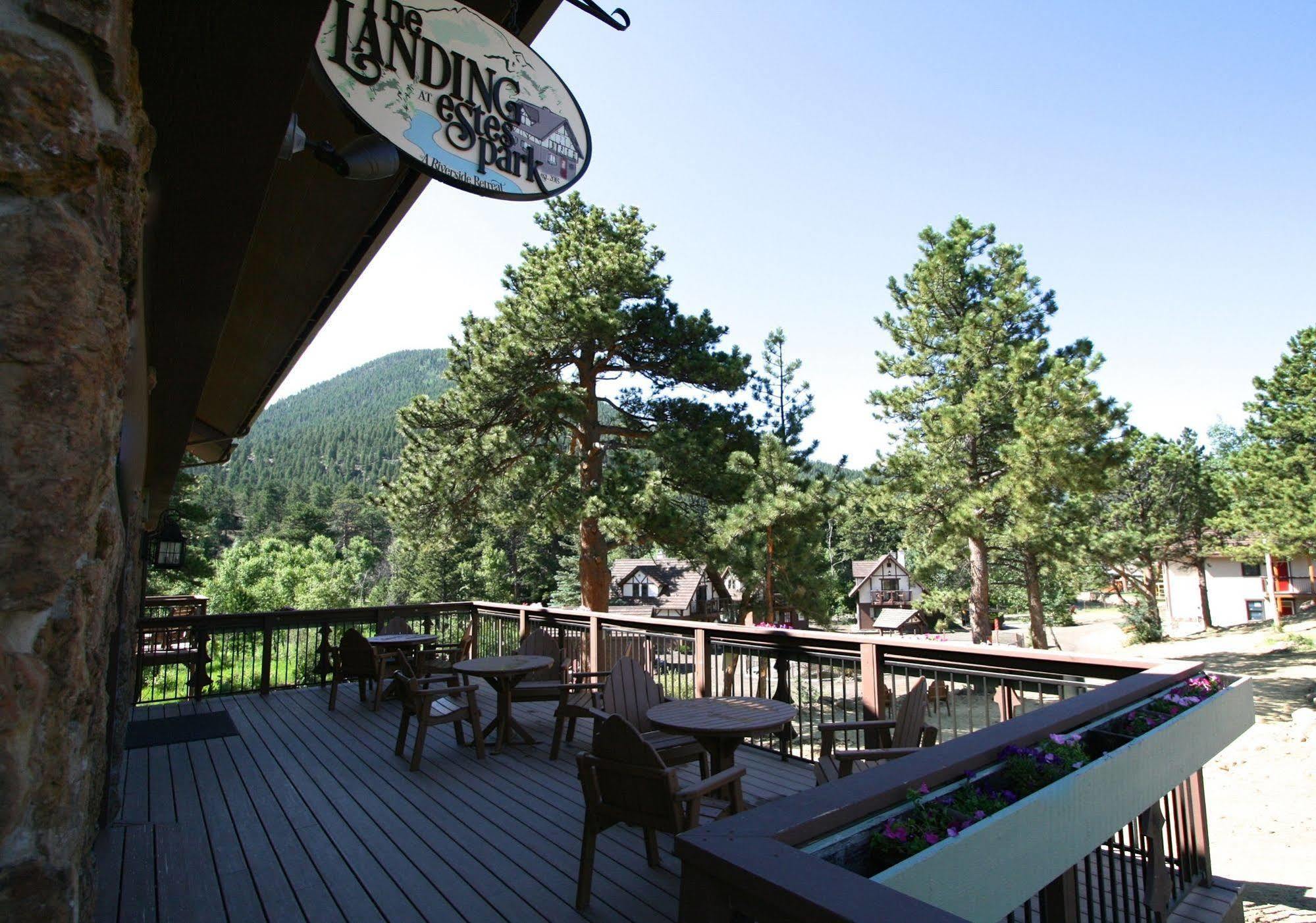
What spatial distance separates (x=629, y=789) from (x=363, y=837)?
5.95ft

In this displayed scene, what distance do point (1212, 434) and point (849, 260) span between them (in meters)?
50.7

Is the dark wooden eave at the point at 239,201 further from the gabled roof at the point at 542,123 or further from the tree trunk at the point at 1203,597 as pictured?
the tree trunk at the point at 1203,597

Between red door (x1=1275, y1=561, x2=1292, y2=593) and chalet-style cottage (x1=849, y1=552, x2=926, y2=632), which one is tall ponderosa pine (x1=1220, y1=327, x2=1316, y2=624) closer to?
red door (x1=1275, y1=561, x2=1292, y2=593)

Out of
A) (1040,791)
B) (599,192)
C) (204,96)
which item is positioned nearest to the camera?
(204,96)

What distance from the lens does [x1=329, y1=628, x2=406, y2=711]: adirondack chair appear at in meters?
6.82

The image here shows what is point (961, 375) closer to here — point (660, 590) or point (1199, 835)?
point (1199, 835)

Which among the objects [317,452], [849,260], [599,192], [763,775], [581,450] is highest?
[317,452]

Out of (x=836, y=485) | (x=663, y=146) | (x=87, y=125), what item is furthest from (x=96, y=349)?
(x=836, y=485)

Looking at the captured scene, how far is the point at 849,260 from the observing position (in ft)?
45.5

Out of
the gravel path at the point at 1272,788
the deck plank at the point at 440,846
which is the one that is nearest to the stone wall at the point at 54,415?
the deck plank at the point at 440,846

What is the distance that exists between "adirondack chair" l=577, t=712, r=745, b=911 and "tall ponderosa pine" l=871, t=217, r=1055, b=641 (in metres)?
13.6

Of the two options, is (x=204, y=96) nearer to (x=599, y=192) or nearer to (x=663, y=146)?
(x=663, y=146)

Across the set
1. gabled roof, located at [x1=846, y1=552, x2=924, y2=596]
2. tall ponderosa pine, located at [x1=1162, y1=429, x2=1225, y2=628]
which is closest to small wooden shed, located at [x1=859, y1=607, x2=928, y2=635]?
tall ponderosa pine, located at [x1=1162, y1=429, x2=1225, y2=628]

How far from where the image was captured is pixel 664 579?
3962 centimetres
